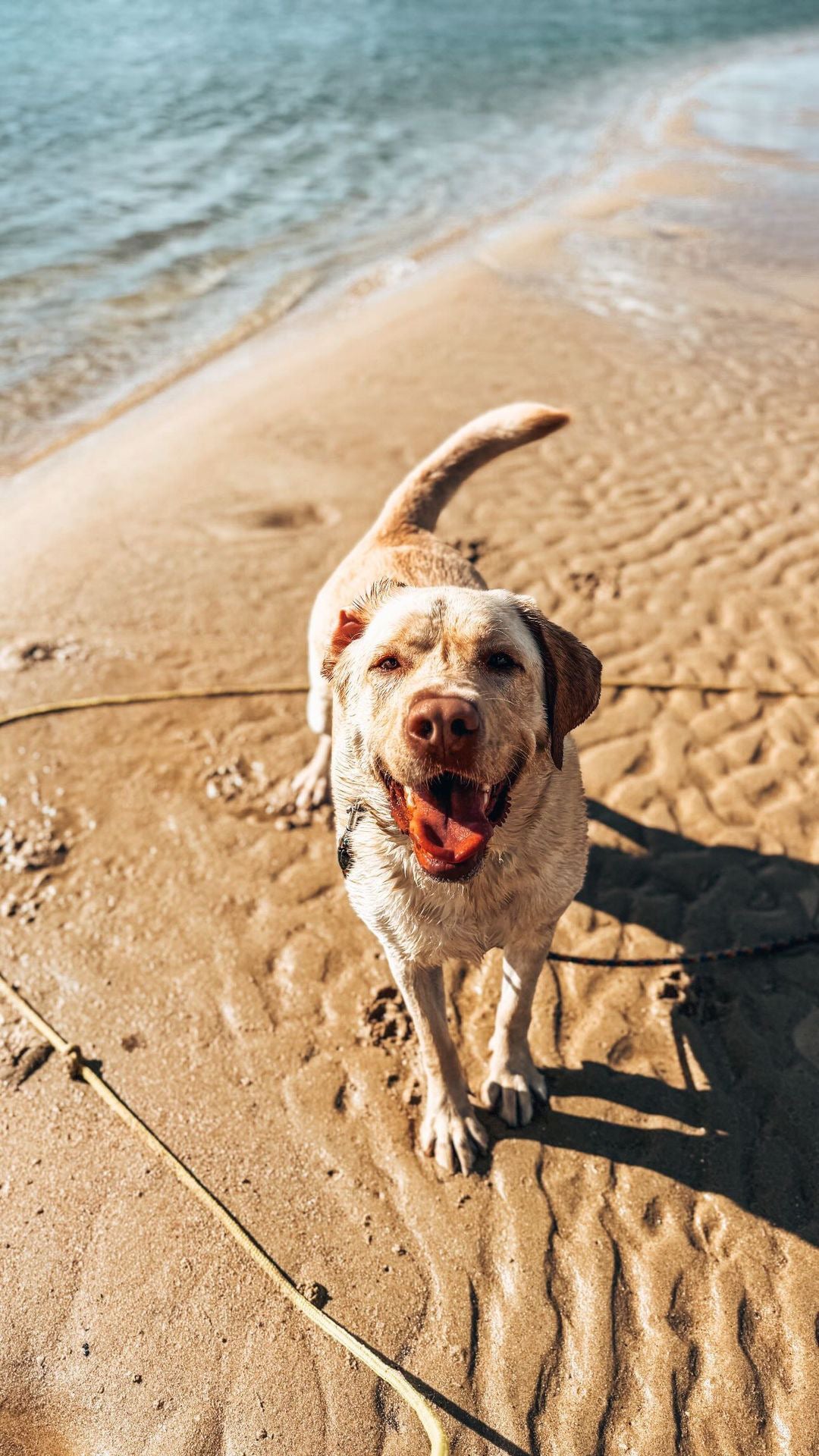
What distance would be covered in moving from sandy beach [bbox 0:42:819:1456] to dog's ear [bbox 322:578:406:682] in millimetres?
1731

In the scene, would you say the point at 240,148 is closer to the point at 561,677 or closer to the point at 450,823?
the point at 561,677

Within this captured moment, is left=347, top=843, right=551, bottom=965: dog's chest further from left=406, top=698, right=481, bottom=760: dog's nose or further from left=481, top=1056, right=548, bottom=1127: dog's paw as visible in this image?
left=481, top=1056, right=548, bottom=1127: dog's paw

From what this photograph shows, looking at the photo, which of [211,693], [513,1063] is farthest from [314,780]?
[513,1063]

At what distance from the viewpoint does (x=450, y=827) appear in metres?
2.46

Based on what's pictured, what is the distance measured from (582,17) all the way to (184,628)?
44.5 metres

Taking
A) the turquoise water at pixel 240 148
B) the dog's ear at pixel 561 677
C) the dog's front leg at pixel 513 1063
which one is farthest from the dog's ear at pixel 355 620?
the turquoise water at pixel 240 148

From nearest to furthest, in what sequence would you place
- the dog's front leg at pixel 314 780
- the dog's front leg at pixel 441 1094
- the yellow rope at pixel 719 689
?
the dog's front leg at pixel 441 1094, the dog's front leg at pixel 314 780, the yellow rope at pixel 719 689

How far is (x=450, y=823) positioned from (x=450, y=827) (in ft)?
0.04

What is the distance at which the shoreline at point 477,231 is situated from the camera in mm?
10681

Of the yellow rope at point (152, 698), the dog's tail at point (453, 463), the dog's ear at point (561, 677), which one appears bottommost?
the yellow rope at point (152, 698)

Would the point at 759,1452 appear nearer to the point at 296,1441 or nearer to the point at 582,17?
the point at 296,1441

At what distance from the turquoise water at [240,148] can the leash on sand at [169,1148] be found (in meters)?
5.32

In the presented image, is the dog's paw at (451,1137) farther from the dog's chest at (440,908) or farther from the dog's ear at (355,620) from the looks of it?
the dog's ear at (355,620)

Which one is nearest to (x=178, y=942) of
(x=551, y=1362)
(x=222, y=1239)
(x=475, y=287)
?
(x=222, y=1239)
